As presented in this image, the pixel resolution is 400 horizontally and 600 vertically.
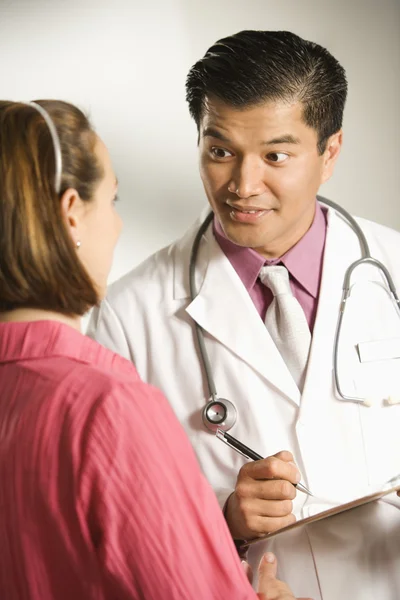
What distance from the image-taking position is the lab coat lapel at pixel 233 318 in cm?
128

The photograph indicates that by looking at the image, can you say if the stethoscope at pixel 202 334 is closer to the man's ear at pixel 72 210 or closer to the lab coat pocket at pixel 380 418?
the lab coat pocket at pixel 380 418

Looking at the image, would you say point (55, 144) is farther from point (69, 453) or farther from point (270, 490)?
point (270, 490)

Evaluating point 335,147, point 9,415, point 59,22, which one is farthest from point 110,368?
point 59,22

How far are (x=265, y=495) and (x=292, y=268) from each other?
446mm

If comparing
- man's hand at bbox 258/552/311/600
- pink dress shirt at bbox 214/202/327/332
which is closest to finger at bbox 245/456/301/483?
man's hand at bbox 258/552/311/600

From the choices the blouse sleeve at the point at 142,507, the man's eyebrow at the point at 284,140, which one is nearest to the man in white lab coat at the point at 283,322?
the man's eyebrow at the point at 284,140

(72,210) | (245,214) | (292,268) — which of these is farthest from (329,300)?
(72,210)

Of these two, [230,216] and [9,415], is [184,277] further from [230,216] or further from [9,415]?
[9,415]

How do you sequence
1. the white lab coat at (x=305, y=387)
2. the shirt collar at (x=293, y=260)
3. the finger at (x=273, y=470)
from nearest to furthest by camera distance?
1. the finger at (x=273, y=470)
2. the white lab coat at (x=305, y=387)
3. the shirt collar at (x=293, y=260)

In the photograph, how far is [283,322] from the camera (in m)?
1.34

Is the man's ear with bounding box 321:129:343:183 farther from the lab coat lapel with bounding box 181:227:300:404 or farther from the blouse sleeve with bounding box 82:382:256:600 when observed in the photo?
the blouse sleeve with bounding box 82:382:256:600

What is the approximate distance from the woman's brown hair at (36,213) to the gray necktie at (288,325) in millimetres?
608

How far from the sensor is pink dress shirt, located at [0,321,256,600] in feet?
2.21

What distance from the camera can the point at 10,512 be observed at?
698 millimetres
